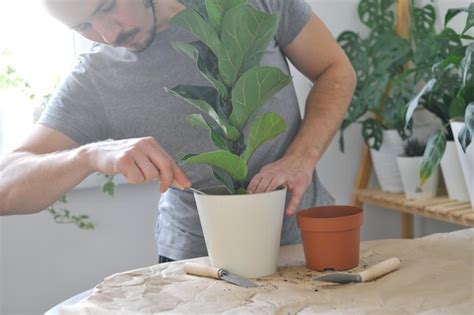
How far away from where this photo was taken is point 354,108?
1.93 meters

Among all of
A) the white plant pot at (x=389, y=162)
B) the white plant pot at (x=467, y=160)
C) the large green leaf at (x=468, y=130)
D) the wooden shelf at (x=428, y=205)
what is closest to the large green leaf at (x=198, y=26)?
the large green leaf at (x=468, y=130)

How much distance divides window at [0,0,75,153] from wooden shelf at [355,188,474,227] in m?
1.01

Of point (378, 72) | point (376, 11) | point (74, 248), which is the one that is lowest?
point (74, 248)

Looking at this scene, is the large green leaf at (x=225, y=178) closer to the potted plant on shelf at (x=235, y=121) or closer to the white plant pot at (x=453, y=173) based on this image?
the potted plant on shelf at (x=235, y=121)

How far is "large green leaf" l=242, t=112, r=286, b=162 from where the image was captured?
0.82m

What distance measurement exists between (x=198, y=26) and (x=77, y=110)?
16.6 inches

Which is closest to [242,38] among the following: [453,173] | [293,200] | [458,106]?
[293,200]

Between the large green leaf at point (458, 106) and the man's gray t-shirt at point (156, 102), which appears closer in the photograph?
the man's gray t-shirt at point (156, 102)

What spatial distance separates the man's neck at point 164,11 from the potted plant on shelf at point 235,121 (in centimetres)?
30

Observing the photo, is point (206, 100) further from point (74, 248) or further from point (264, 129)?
point (74, 248)

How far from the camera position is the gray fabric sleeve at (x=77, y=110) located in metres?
1.13

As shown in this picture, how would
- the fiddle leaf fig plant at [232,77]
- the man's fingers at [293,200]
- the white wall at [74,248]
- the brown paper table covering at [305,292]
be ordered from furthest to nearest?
1. the white wall at [74,248]
2. the man's fingers at [293,200]
3. the fiddle leaf fig plant at [232,77]
4. the brown paper table covering at [305,292]

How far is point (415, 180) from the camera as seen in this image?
5.85 feet

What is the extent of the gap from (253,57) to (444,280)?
1.28 ft
